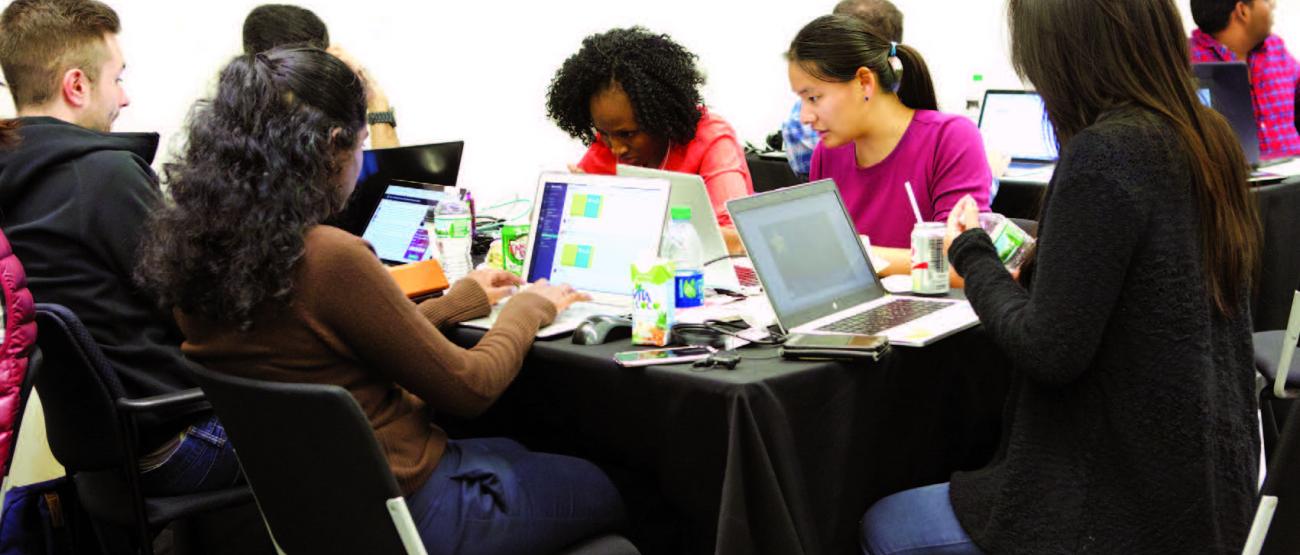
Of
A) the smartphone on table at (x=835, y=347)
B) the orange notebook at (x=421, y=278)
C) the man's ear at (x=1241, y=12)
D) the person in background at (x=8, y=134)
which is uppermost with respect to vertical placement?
the man's ear at (x=1241, y=12)

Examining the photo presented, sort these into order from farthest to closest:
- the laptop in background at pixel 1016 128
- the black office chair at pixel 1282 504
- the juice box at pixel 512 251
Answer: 1. the laptop in background at pixel 1016 128
2. the juice box at pixel 512 251
3. the black office chair at pixel 1282 504

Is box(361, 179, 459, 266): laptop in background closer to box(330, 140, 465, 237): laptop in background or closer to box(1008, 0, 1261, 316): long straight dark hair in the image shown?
box(330, 140, 465, 237): laptop in background

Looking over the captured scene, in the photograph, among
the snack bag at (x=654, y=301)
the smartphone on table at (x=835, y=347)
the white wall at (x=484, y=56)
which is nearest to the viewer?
the smartphone on table at (x=835, y=347)

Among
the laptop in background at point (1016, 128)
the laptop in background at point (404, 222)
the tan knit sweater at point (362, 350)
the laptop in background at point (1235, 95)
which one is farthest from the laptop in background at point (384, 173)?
the laptop in background at point (1235, 95)

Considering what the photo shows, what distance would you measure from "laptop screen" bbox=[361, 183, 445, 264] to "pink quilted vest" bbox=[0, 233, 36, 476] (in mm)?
1122

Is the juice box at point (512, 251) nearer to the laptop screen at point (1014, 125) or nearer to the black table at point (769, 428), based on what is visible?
the black table at point (769, 428)

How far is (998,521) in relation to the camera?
156cm

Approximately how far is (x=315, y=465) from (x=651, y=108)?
1665mm

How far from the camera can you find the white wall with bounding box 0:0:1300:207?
3.71m

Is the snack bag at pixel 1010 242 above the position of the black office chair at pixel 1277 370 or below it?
above

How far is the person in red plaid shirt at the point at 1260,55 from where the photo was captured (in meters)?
4.31

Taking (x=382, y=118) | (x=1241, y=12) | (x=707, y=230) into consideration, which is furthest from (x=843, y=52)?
(x=1241, y=12)

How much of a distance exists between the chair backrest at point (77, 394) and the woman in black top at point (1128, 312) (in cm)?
146

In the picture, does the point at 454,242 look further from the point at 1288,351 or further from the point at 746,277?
the point at 1288,351
